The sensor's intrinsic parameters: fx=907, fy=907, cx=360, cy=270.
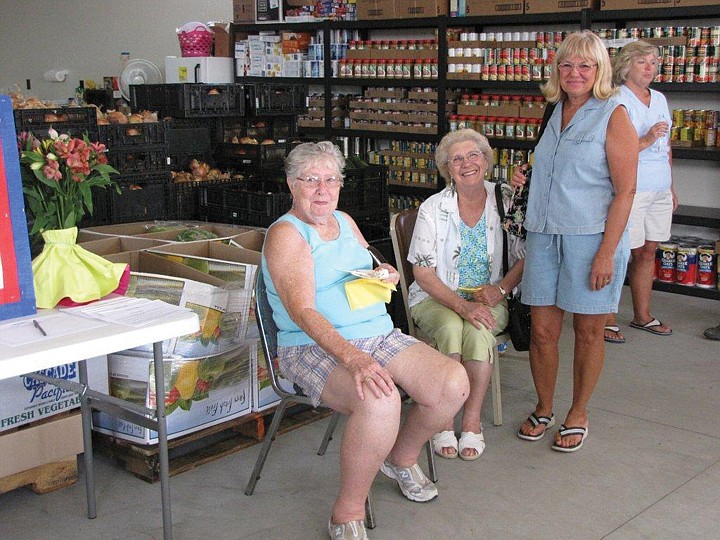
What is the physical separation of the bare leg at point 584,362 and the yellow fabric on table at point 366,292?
883mm

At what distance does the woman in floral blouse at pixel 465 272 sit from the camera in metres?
3.40

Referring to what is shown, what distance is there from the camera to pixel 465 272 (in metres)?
3.56

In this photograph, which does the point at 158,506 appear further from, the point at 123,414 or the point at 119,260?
the point at 119,260

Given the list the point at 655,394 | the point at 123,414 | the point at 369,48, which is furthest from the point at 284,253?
the point at 369,48

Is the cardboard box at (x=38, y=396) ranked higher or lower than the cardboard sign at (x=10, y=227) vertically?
lower

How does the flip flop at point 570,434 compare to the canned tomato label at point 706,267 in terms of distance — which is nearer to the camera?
the flip flop at point 570,434

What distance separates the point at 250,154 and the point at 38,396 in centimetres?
255

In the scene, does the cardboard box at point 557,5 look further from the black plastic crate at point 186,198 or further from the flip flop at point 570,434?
the flip flop at point 570,434

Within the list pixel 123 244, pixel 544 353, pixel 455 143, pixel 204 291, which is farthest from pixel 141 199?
pixel 544 353

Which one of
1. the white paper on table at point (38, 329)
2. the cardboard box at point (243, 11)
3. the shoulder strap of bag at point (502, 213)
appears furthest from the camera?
the cardboard box at point (243, 11)

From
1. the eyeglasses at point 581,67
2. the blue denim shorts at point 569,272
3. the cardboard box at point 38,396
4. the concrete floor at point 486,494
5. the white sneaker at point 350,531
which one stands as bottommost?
the concrete floor at point 486,494

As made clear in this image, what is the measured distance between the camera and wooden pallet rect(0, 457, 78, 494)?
297 centimetres

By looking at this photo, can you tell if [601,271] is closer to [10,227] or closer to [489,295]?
[489,295]

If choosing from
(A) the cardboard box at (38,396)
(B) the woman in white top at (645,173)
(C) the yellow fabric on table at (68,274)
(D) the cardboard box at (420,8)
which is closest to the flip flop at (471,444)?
(A) the cardboard box at (38,396)
